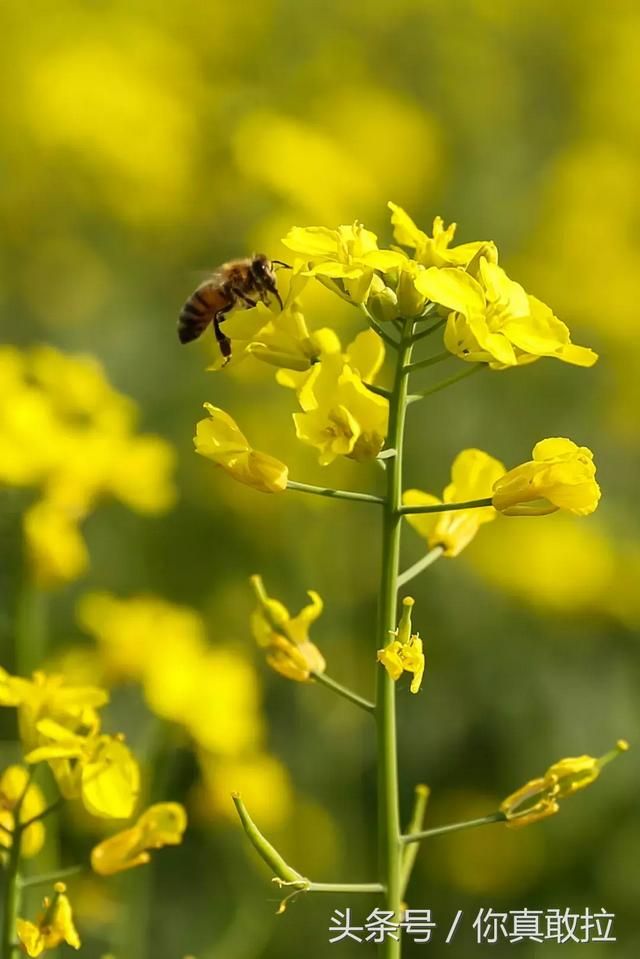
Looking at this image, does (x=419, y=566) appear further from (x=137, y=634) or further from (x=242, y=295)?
(x=137, y=634)

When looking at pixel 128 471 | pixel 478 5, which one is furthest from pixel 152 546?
pixel 478 5

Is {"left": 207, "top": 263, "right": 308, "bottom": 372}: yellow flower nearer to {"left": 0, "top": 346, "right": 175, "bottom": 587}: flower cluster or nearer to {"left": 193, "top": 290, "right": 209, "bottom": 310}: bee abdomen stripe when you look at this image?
{"left": 193, "top": 290, "right": 209, "bottom": 310}: bee abdomen stripe

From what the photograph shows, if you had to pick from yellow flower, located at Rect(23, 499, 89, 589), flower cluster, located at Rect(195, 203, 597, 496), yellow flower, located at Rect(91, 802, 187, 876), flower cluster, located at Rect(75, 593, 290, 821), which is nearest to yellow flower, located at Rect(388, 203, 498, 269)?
flower cluster, located at Rect(195, 203, 597, 496)

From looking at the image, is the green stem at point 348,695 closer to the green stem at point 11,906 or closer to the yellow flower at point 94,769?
the yellow flower at point 94,769

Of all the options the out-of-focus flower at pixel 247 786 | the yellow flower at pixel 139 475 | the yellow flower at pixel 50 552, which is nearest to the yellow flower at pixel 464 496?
the yellow flower at pixel 50 552

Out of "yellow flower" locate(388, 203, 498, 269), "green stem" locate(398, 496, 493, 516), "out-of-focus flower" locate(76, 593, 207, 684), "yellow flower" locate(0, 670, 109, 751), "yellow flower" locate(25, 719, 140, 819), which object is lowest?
"yellow flower" locate(25, 719, 140, 819)

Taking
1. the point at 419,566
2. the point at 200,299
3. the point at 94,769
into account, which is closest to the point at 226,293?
the point at 200,299
